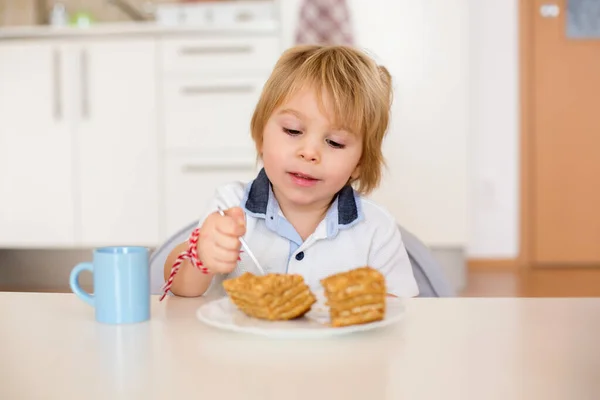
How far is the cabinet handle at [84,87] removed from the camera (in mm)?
3348

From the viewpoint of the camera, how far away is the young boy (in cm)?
118

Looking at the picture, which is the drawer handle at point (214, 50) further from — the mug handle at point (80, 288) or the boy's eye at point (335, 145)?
the mug handle at point (80, 288)

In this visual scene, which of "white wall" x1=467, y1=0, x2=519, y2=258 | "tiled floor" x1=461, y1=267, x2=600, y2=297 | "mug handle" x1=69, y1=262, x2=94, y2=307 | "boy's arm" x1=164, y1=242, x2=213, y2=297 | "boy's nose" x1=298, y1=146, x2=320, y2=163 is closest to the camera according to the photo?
"mug handle" x1=69, y1=262, x2=94, y2=307

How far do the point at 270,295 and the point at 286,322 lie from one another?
0.03m

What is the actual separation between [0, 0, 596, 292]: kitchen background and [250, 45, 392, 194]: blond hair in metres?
1.96

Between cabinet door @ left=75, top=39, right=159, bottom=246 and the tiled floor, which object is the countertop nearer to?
cabinet door @ left=75, top=39, right=159, bottom=246

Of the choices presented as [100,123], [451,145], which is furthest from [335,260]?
[100,123]

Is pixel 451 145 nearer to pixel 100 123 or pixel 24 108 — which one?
pixel 100 123

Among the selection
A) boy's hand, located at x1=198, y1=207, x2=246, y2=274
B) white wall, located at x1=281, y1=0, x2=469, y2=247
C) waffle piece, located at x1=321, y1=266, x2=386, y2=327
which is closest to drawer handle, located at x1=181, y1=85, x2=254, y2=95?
white wall, located at x1=281, y1=0, x2=469, y2=247

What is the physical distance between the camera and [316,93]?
3.89 feet

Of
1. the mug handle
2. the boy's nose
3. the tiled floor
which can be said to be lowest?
the tiled floor

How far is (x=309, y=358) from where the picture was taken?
662 mm

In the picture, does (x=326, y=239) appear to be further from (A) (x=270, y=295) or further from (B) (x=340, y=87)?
(A) (x=270, y=295)

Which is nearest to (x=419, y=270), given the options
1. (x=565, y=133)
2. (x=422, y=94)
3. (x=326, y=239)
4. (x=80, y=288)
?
(x=326, y=239)
